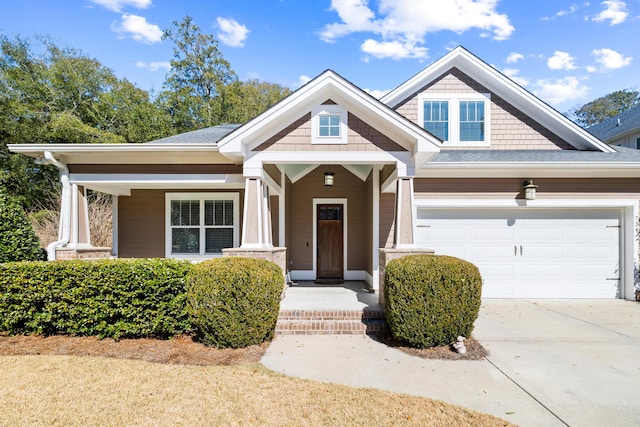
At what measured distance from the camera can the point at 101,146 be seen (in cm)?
671

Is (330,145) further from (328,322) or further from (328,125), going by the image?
(328,322)

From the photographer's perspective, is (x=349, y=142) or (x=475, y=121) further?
(x=475, y=121)

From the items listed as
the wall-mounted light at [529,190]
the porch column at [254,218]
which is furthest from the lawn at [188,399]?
the wall-mounted light at [529,190]

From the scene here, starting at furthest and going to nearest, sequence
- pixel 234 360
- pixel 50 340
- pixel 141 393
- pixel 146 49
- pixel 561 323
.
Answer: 1. pixel 146 49
2. pixel 561 323
3. pixel 50 340
4. pixel 234 360
5. pixel 141 393

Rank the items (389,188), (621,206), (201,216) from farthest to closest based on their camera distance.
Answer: (201,216) → (621,206) → (389,188)

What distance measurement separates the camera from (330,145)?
6.29 m

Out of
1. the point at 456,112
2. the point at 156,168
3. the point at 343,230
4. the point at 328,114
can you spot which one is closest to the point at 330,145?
the point at 328,114

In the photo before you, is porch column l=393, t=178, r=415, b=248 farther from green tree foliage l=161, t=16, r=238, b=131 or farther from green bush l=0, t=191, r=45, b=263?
green tree foliage l=161, t=16, r=238, b=131

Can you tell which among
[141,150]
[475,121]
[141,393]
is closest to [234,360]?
[141,393]

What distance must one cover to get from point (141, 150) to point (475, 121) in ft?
27.8

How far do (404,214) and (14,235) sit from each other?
6884 millimetres

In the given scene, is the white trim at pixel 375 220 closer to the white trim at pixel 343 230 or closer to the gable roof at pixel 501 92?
the white trim at pixel 343 230

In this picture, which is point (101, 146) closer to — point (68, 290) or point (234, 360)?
point (68, 290)

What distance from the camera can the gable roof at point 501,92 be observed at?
8578mm
